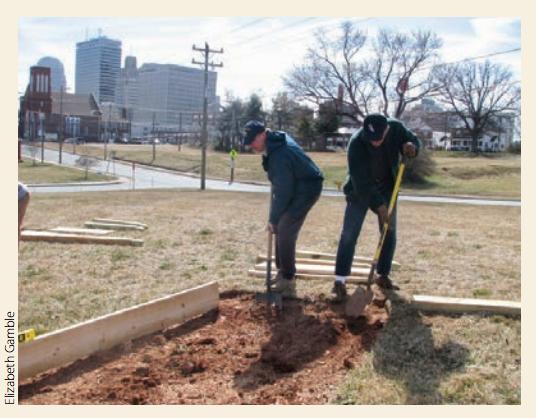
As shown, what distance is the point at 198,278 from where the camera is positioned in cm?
661

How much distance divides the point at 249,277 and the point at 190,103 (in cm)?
4706

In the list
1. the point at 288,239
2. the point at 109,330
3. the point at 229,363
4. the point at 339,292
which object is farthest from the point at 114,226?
the point at 229,363

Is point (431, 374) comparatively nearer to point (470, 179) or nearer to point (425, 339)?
point (425, 339)

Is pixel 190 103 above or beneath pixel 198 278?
above

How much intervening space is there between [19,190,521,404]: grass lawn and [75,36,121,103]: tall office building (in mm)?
32344

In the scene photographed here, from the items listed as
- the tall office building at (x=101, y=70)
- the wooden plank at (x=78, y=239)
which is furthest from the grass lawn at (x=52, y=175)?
the wooden plank at (x=78, y=239)

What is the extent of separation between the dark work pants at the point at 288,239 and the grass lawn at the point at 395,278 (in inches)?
9.0

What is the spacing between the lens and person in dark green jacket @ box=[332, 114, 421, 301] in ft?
17.5

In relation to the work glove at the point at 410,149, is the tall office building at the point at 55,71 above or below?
above

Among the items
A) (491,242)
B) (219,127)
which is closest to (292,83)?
(219,127)

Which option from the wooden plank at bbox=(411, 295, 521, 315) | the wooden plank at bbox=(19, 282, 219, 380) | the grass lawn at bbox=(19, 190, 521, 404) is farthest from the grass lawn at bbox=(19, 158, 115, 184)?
the wooden plank at bbox=(411, 295, 521, 315)

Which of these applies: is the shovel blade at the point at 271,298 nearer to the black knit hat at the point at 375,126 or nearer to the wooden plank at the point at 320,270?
the wooden plank at the point at 320,270

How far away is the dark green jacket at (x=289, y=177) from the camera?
222 inches

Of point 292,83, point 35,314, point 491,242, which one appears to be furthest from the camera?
point 292,83
